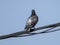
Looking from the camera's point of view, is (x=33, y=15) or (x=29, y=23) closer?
(x=29, y=23)

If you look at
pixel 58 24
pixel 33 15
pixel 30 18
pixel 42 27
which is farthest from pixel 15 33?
pixel 33 15

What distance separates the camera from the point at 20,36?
24.0ft

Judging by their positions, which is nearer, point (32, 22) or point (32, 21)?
point (32, 22)

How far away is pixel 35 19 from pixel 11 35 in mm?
2649

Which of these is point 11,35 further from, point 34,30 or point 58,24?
point 58,24

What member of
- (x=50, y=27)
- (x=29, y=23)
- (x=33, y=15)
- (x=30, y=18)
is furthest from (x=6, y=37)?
(x=33, y=15)

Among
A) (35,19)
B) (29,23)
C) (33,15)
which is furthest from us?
(33,15)

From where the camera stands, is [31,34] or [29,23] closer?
[31,34]

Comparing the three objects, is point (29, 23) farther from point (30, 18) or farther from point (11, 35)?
point (11, 35)

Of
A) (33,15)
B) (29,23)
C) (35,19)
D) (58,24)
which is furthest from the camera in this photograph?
(33,15)

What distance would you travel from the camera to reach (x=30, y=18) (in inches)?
386

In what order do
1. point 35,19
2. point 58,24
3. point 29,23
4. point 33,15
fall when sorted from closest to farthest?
point 58,24, point 29,23, point 35,19, point 33,15

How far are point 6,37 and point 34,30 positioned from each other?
2.63 feet

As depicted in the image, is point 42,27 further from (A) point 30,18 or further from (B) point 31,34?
(A) point 30,18
